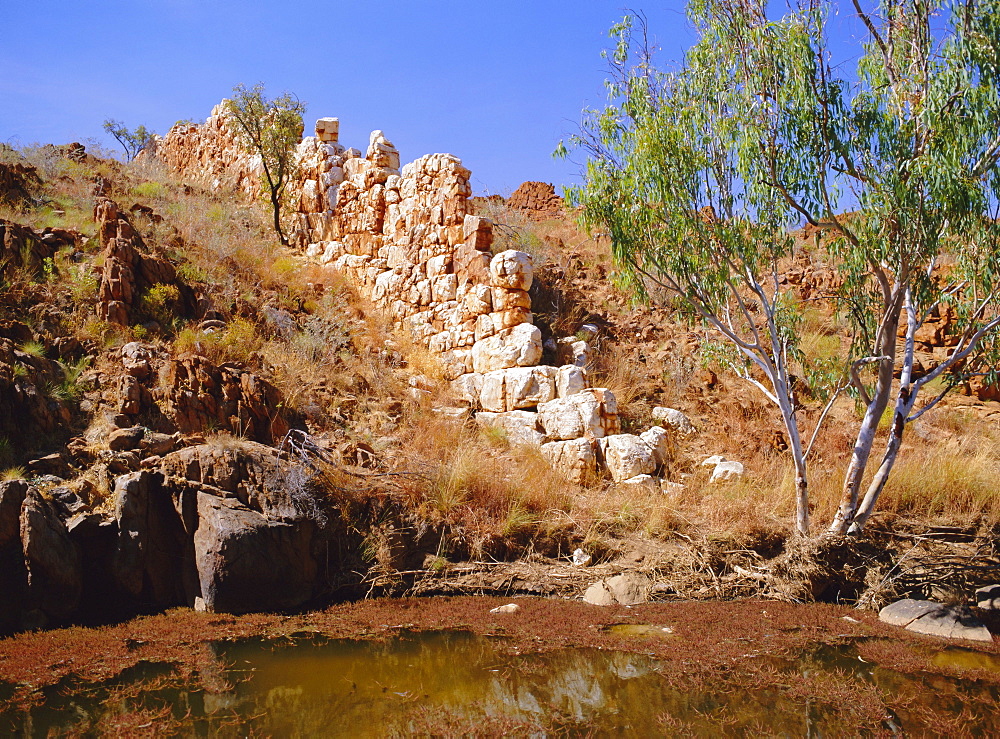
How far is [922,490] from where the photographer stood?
872cm

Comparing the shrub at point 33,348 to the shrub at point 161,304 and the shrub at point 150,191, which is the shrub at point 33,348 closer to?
the shrub at point 161,304

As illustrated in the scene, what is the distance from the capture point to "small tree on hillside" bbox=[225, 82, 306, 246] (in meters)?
16.2

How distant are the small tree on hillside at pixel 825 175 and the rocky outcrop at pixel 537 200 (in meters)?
11.5

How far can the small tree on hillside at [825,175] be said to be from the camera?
253 inches

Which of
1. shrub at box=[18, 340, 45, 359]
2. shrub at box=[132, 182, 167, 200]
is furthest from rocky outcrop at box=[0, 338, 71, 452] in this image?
shrub at box=[132, 182, 167, 200]

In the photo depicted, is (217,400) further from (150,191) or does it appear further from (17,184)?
(150,191)

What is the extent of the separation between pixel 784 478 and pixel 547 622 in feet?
13.5

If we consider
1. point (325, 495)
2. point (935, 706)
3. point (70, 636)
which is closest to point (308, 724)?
point (70, 636)

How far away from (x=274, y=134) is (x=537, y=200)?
772cm

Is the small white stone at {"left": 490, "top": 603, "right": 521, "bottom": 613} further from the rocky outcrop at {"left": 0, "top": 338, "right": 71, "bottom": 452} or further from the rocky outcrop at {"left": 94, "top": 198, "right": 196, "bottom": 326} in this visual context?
the rocky outcrop at {"left": 94, "top": 198, "right": 196, "bottom": 326}

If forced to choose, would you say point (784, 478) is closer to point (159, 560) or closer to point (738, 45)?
point (738, 45)

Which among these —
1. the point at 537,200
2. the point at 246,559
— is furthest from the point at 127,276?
the point at 537,200

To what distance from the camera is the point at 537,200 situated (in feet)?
67.8

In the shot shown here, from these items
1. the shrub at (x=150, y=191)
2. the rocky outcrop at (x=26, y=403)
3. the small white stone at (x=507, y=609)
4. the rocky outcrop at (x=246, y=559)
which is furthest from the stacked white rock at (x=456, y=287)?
the rocky outcrop at (x=26, y=403)
